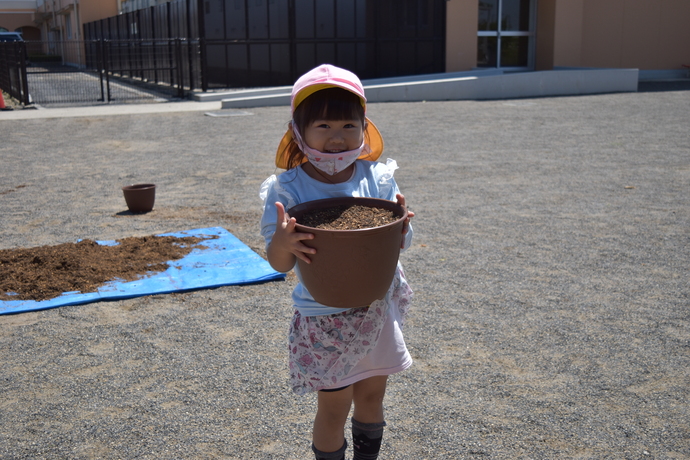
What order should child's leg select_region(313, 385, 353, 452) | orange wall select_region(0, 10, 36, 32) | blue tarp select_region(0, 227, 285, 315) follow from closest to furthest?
1. child's leg select_region(313, 385, 353, 452)
2. blue tarp select_region(0, 227, 285, 315)
3. orange wall select_region(0, 10, 36, 32)

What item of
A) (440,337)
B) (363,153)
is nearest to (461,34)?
(440,337)

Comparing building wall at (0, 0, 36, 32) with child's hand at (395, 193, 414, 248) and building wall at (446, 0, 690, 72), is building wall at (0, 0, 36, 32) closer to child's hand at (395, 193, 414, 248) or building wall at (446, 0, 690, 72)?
building wall at (446, 0, 690, 72)

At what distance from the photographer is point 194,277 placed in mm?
4434

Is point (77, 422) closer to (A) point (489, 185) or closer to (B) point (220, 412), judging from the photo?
(B) point (220, 412)

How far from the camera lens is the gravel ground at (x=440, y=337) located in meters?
2.61

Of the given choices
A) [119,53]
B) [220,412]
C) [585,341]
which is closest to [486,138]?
[585,341]

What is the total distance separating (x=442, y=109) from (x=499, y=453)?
13.4m

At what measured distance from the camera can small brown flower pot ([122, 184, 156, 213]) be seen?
612 cm

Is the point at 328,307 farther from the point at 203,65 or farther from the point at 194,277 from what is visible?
the point at 203,65

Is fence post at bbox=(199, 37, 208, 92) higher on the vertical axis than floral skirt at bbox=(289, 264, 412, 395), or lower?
higher

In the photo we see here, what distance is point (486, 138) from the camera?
1077 centimetres

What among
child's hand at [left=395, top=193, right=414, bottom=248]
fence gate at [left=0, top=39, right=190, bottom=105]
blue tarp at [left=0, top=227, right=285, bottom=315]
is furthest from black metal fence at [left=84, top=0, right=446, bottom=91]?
child's hand at [left=395, top=193, right=414, bottom=248]

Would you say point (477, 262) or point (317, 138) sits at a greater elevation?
point (317, 138)

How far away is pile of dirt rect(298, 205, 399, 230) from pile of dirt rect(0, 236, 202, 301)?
277cm
